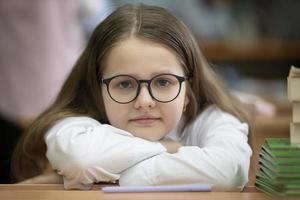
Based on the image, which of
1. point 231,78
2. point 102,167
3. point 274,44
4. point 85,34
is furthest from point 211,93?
point 274,44

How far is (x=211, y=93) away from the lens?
1.22 metres

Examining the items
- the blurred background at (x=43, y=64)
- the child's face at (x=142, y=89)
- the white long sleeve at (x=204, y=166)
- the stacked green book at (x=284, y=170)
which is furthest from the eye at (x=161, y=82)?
the blurred background at (x=43, y=64)

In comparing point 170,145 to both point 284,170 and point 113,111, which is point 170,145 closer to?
point 113,111

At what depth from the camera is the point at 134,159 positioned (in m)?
1.02

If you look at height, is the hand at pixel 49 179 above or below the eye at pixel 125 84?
below

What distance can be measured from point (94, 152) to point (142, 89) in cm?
12

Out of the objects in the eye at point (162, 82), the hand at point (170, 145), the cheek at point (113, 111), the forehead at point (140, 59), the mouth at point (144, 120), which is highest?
the forehead at point (140, 59)

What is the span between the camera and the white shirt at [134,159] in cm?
100

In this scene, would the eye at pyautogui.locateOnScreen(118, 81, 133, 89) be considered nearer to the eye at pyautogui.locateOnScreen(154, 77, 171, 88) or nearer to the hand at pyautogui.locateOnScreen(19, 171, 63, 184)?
the eye at pyautogui.locateOnScreen(154, 77, 171, 88)

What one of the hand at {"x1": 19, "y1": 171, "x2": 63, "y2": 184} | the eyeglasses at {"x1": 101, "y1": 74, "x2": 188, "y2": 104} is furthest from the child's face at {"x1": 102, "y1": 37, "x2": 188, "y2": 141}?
the hand at {"x1": 19, "y1": 171, "x2": 63, "y2": 184}

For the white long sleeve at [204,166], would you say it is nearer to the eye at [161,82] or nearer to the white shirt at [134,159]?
the white shirt at [134,159]

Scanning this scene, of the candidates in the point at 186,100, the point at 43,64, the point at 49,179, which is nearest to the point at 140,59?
the point at 186,100

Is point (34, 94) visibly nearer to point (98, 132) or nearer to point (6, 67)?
point (6, 67)

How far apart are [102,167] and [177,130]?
23 centimetres
